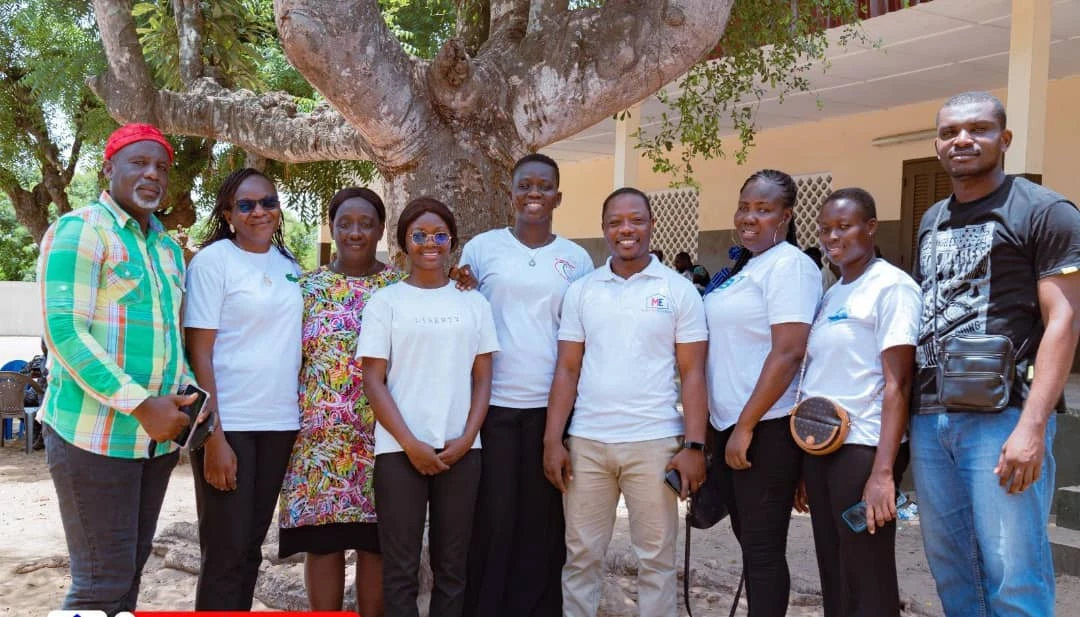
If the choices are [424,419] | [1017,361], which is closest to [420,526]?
[424,419]

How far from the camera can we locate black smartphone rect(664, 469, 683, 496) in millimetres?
3336

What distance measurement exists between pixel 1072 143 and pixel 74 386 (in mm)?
10123

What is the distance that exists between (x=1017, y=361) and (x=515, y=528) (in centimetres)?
188

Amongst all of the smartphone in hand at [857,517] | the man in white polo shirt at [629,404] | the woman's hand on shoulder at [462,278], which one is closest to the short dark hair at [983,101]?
the man in white polo shirt at [629,404]

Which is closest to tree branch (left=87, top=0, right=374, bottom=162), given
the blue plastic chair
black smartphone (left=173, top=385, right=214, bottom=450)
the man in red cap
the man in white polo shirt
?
the man in white polo shirt

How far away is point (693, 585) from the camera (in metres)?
5.03

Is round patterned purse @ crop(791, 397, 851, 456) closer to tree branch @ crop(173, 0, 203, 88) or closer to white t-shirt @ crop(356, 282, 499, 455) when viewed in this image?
white t-shirt @ crop(356, 282, 499, 455)

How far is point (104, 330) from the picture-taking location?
2.81 metres

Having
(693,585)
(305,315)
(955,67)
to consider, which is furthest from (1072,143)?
(305,315)

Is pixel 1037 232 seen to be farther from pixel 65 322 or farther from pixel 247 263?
pixel 65 322

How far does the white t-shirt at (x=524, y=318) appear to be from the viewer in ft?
11.7

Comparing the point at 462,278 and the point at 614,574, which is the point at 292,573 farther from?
the point at 462,278

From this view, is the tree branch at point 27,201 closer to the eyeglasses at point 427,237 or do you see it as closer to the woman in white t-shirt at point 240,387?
the woman in white t-shirt at point 240,387

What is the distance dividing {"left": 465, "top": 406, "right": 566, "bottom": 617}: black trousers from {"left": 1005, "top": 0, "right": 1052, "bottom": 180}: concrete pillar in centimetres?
574
